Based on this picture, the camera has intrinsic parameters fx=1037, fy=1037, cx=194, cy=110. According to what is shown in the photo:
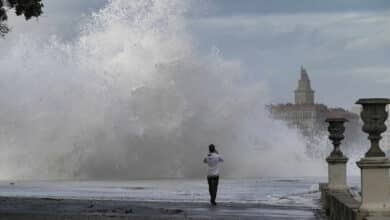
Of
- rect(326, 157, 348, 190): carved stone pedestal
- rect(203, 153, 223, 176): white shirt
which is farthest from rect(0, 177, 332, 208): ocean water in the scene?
rect(326, 157, 348, 190): carved stone pedestal

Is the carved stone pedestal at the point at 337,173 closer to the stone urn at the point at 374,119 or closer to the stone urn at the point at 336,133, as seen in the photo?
the stone urn at the point at 336,133

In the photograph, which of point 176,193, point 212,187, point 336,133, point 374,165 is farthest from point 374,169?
point 176,193

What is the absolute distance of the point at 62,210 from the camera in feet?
67.4

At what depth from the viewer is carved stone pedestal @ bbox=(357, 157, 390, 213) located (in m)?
12.9

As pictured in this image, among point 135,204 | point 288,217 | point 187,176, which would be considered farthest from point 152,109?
point 288,217

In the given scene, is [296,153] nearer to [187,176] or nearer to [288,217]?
[187,176]

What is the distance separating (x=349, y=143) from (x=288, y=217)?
10005 cm

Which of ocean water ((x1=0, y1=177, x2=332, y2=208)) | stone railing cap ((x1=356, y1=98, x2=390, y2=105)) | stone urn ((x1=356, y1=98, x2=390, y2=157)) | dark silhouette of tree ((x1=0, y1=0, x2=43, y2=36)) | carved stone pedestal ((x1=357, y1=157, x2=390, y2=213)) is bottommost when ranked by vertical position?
carved stone pedestal ((x1=357, y1=157, x2=390, y2=213))

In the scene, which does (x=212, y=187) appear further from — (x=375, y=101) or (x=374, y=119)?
(x=375, y=101)

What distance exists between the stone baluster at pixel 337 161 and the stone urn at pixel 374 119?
766 centimetres

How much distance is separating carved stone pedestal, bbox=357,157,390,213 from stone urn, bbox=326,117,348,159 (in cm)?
794

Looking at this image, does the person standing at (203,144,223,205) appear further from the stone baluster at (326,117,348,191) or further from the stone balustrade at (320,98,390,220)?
the stone balustrade at (320,98,390,220)

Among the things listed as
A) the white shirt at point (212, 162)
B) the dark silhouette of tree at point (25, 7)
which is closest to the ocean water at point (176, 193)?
the white shirt at point (212, 162)

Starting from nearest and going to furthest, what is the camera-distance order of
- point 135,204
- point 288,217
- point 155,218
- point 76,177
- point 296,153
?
point 155,218 < point 288,217 < point 135,204 < point 76,177 < point 296,153
